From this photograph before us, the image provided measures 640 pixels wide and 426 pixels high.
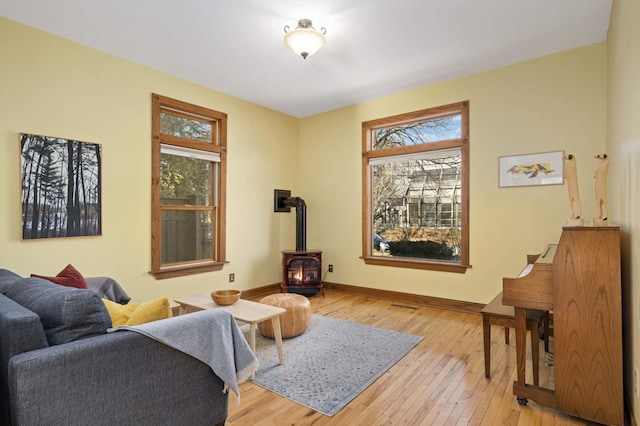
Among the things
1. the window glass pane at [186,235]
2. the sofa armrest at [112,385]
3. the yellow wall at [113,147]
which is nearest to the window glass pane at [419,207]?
the yellow wall at [113,147]

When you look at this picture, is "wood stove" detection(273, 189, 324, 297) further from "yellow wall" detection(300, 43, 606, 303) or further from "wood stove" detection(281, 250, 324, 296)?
"yellow wall" detection(300, 43, 606, 303)

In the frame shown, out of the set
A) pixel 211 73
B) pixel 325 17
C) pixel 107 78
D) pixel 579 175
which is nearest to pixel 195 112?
pixel 211 73

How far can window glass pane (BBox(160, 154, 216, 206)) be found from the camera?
4109 millimetres

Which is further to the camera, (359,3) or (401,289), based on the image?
(401,289)

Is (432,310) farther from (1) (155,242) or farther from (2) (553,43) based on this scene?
(1) (155,242)

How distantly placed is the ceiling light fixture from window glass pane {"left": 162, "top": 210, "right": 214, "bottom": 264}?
98.6 inches

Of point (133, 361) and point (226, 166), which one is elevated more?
point (226, 166)

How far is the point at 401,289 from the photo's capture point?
15.3 ft

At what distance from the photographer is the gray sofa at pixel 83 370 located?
1202 mm

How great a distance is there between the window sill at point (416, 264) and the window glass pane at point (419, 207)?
0.11 meters

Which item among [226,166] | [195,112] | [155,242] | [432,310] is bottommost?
[432,310]

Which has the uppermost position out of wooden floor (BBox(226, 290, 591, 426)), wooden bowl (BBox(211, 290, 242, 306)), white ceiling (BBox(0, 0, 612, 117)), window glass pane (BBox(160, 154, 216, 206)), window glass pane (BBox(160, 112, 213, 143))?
white ceiling (BBox(0, 0, 612, 117))

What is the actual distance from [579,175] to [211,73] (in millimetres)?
4222

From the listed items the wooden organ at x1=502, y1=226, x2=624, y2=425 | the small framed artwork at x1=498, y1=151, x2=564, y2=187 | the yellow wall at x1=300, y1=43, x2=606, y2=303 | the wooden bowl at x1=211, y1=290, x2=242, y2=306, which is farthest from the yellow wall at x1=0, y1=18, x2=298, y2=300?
the wooden organ at x1=502, y1=226, x2=624, y2=425
